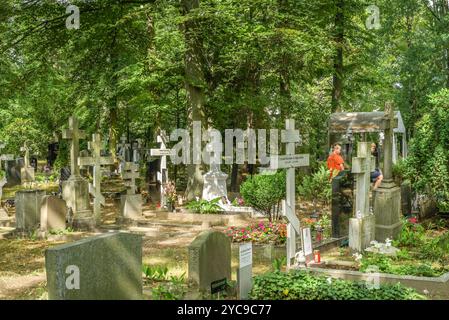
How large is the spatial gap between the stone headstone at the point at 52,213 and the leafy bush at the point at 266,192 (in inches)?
191

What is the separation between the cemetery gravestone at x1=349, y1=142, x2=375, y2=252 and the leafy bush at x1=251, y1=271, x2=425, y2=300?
11.9 feet

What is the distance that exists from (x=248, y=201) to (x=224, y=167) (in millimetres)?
7922

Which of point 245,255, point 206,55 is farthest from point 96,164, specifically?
point 245,255

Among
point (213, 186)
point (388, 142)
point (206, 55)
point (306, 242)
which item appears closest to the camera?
point (306, 242)

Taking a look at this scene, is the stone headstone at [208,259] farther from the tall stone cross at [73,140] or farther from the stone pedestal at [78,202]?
the tall stone cross at [73,140]

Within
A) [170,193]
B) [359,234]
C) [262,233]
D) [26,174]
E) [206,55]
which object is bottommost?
[262,233]

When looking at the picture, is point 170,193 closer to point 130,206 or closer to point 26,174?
point 130,206

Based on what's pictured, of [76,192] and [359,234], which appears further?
[76,192]

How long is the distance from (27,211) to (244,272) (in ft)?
25.9

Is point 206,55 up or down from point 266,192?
up

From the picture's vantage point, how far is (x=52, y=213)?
12414 millimetres

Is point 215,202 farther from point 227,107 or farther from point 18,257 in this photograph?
point 18,257

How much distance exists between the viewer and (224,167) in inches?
869

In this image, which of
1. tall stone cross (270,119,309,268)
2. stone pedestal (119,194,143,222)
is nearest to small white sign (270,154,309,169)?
tall stone cross (270,119,309,268)
